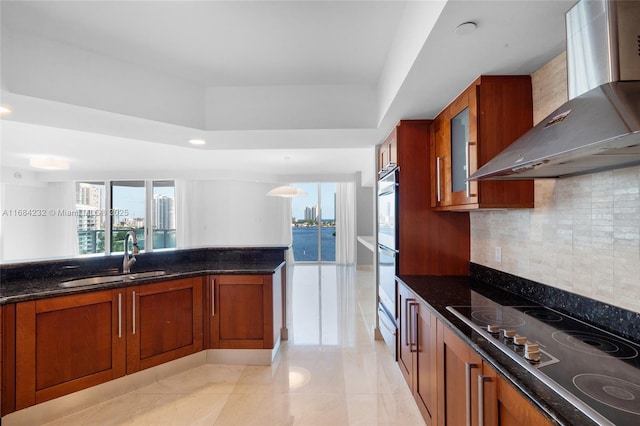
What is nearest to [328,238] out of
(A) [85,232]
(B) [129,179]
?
(B) [129,179]

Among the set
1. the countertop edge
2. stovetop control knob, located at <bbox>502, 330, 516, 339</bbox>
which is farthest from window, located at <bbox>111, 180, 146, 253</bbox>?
stovetop control knob, located at <bbox>502, 330, 516, 339</bbox>

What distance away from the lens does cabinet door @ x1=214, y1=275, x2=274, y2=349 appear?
8.92 ft

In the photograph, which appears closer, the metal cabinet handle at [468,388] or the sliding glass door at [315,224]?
the metal cabinet handle at [468,388]

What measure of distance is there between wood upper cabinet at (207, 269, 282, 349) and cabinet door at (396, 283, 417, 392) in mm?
1160

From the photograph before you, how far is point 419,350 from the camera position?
73.7 inches

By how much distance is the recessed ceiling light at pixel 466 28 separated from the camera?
125 cm

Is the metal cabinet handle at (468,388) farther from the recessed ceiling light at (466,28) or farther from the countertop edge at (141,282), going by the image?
the countertop edge at (141,282)

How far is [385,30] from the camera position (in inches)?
74.4

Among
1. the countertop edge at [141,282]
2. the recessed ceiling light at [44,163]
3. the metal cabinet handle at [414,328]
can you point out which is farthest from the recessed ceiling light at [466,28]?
the recessed ceiling light at [44,163]

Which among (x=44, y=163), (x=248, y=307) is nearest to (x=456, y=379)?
(x=248, y=307)

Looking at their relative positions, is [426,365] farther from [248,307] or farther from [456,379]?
[248,307]

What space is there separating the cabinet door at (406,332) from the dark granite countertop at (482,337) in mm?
101

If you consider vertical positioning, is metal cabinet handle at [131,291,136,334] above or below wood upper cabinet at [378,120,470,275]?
below

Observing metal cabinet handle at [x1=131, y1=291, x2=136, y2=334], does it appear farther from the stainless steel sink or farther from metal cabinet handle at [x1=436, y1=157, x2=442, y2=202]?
metal cabinet handle at [x1=436, y1=157, x2=442, y2=202]
